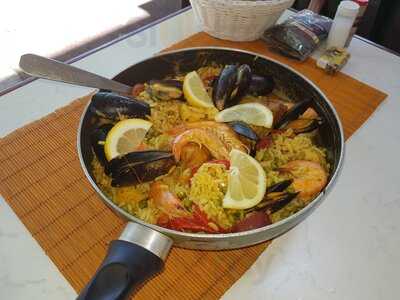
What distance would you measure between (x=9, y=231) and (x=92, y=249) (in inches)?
7.6

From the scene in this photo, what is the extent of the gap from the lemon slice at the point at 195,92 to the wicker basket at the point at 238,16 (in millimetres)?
351

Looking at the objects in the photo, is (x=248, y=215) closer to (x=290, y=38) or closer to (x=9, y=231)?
(x=9, y=231)

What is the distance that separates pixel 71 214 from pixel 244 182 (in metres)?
0.40

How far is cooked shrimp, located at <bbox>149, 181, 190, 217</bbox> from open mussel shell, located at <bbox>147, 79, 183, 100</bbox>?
27 centimetres

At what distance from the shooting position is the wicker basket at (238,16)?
44.3 inches

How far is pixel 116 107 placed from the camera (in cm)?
81

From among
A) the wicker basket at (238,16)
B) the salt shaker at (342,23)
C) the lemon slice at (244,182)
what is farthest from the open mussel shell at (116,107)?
the salt shaker at (342,23)

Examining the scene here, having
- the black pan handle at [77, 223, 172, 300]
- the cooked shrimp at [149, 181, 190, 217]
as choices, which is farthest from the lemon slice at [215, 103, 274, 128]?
the black pan handle at [77, 223, 172, 300]

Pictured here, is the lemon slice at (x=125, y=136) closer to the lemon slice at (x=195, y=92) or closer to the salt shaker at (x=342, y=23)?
the lemon slice at (x=195, y=92)

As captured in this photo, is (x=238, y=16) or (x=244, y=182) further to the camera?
(x=238, y=16)

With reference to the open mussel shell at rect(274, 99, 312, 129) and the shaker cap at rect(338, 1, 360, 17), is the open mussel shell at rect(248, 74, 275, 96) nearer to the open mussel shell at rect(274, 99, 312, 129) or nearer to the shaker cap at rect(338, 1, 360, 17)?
the open mussel shell at rect(274, 99, 312, 129)

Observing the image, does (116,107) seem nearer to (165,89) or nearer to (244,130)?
(165,89)

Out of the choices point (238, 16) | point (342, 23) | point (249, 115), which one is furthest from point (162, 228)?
point (342, 23)

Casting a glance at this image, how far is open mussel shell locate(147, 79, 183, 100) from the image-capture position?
0.89m
